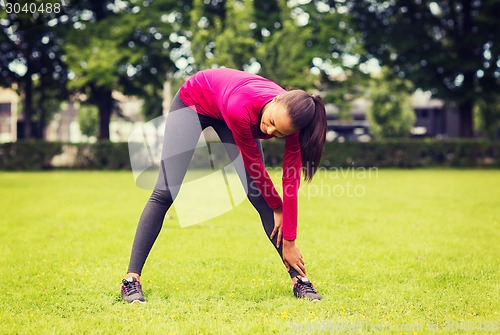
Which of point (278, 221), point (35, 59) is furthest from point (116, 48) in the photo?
point (278, 221)

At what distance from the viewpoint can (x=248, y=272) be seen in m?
4.77

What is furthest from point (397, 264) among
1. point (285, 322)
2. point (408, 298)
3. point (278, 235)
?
point (285, 322)

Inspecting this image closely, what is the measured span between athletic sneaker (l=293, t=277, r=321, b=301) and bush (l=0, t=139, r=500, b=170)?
18.1m

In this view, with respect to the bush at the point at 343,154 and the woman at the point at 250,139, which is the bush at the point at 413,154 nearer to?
the bush at the point at 343,154

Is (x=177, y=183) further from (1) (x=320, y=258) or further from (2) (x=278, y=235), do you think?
(1) (x=320, y=258)

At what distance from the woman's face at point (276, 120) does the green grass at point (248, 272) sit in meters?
1.17

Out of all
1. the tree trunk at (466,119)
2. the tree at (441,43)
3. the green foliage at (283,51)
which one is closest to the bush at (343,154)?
the green foliage at (283,51)

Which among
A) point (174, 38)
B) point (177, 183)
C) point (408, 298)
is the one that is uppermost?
point (174, 38)

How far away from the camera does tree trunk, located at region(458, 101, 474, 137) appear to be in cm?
2672

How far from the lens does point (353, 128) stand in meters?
64.2

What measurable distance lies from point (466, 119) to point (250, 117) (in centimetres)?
2626

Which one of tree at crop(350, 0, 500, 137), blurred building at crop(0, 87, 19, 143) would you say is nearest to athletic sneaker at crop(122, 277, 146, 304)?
tree at crop(350, 0, 500, 137)

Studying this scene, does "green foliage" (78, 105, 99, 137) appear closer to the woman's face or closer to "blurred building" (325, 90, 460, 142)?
"blurred building" (325, 90, 460, 142)

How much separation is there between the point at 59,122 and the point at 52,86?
50823 millimetres
